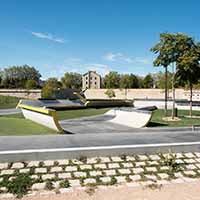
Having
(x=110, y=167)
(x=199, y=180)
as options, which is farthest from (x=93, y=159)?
(x=199, y=180)

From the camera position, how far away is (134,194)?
4680 mm

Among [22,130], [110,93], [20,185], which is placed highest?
[110,93]

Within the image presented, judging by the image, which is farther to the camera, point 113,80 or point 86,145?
point 113,80

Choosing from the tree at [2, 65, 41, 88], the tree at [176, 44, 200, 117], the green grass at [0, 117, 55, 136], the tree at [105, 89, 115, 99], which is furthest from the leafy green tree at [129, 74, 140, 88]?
the green grass at [0, 117, 55, 136]

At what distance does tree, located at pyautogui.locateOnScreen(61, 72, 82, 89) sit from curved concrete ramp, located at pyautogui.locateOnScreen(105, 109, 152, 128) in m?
81.7

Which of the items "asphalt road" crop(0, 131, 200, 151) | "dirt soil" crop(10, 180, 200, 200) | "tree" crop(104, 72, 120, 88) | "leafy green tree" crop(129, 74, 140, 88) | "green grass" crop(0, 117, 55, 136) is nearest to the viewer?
"dirt soil" crop(10, 180, 200, 200)

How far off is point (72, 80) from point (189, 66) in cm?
8838

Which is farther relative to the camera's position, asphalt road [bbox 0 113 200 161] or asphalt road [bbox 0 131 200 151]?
asphalt road [bbox 0 131 200 151]

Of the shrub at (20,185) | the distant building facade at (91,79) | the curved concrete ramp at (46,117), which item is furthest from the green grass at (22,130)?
the distant building facade at (91,79)

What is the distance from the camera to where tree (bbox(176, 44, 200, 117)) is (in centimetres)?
1825

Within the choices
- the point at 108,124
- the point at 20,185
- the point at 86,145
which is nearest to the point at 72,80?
the point at 108,124

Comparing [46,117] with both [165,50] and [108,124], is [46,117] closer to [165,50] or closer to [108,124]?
[108,124]

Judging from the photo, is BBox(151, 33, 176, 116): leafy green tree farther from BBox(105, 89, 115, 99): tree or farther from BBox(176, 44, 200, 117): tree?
BBox(105, 89, 115, 99): tree

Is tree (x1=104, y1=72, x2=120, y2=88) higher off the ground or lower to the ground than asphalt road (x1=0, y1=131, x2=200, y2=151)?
higher
